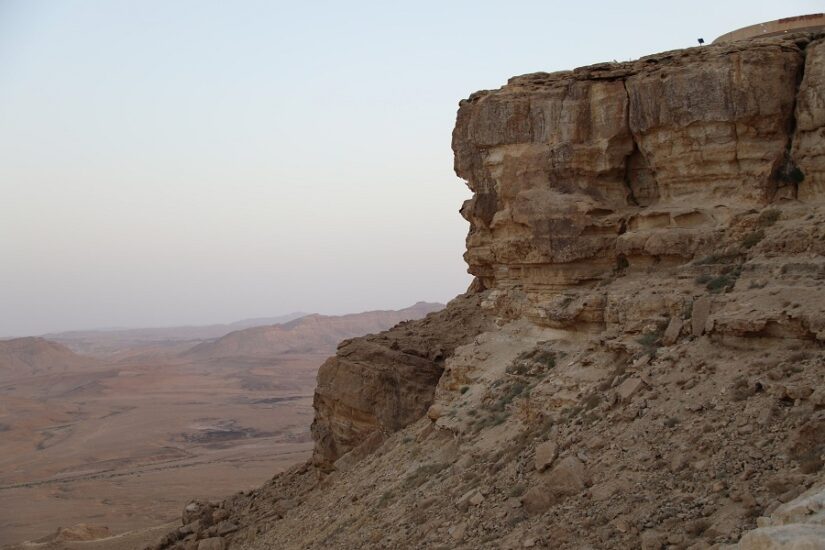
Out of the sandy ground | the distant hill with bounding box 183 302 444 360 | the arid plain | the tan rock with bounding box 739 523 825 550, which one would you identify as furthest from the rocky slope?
the distant hill with bounding box 183 302 444 360

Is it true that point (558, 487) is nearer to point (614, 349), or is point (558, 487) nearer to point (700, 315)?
point (614, 349)

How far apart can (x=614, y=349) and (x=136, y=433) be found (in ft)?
167

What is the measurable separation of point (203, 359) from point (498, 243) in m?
107

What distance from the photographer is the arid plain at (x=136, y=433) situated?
37.0 meters

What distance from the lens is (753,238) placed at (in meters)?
13.5

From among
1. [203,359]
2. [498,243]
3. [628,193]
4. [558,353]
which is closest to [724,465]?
[558,353]

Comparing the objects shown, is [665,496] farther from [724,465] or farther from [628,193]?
[628,193]

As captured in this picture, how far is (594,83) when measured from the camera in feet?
53.3

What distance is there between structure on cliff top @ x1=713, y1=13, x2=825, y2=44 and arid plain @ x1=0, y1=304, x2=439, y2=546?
69.2 ft

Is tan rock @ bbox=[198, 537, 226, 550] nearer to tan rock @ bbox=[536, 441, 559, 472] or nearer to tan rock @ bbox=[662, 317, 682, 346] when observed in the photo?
tan rock @ bbox=[536, 441, 559, 472]

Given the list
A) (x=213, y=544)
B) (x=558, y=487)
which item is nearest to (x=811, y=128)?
(x=558, y=487)

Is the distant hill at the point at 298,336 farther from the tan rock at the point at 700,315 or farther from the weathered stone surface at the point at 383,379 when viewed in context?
the tan rock at the point at 700,315

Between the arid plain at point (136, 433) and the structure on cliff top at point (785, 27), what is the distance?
21.1 meters

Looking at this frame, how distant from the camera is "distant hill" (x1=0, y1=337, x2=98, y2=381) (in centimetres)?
10669
